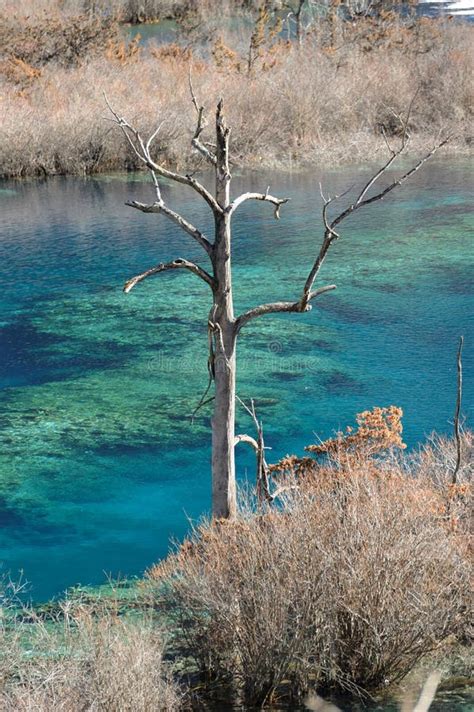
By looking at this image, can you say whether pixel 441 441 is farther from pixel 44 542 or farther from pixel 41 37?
pixel 41 37

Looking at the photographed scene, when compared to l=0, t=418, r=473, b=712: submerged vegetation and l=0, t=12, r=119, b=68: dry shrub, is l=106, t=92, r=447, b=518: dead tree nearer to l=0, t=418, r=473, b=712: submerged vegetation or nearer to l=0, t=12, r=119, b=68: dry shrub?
l=0, t=418, r=473, b=712: submerged vegetation

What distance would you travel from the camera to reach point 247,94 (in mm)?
39094

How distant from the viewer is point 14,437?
16328 mm

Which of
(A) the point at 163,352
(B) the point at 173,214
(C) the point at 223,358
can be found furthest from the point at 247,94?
(C) the point at 223,358

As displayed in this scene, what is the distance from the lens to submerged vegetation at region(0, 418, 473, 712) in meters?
8.30

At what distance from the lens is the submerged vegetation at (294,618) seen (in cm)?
830

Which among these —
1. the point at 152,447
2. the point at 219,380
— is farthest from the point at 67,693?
the point at 152,447

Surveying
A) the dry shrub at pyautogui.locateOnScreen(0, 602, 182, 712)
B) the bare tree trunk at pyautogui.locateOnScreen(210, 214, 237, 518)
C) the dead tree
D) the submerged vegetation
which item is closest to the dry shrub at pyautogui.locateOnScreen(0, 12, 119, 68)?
the dead tree

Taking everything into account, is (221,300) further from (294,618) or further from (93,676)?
(93,676)

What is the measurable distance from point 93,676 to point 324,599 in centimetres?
197

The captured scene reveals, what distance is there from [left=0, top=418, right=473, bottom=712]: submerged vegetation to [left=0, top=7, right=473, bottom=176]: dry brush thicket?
27.7 m

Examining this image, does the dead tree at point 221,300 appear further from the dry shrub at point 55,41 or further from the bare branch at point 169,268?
the dry shrub at point 55,41

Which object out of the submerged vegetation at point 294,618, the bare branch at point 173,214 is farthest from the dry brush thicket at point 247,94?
the submerged vegetation at point 294,618

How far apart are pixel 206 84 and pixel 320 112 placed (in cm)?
453
